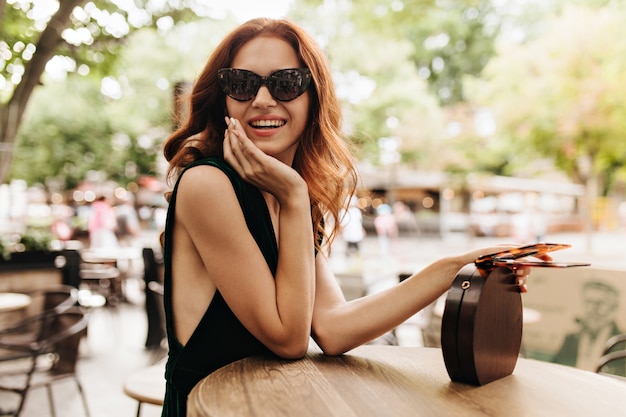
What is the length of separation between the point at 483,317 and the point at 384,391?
29 cm

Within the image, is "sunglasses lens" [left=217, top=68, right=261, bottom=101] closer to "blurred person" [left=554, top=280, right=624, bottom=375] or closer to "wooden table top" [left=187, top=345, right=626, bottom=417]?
"wooden table top" [left=187, top=345, right=626, bottom=417]

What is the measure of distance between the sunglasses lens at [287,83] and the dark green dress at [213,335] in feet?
0.83

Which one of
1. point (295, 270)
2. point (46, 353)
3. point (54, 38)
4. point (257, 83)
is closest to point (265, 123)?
point (257, 83)

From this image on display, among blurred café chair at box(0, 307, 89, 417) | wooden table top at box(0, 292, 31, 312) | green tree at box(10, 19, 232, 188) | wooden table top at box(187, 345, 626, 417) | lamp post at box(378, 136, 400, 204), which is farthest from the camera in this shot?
lamp post at box(378, 136, 400, 204)

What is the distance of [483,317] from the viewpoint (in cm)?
132

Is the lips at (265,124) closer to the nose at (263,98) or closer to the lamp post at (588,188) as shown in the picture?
the nose at (263,98)

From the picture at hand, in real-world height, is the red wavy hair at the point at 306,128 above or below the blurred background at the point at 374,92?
below

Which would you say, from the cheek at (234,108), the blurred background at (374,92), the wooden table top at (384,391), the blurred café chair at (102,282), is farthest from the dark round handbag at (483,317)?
the blurred café chair at (102,282)

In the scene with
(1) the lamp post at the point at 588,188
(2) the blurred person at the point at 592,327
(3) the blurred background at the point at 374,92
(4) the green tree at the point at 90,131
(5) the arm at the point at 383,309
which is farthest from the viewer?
(4) the green tree at the point at 90,131

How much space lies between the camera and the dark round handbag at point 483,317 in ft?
4.25

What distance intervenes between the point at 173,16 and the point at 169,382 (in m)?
6.83

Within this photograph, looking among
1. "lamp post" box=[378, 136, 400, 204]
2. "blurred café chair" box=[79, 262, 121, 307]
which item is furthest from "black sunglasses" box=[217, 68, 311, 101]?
"lamp post" box=[378, 136, 400, 204]

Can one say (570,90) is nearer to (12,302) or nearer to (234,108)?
(12,302)

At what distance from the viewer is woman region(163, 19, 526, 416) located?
1.35m
